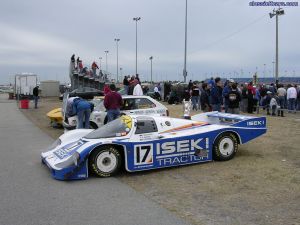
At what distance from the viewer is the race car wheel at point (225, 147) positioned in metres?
9.65

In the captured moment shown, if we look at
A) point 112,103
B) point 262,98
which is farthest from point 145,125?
point 262,98

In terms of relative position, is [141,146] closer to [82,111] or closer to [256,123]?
[256,123]

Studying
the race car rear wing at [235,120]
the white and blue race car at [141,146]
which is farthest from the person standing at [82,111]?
the race car rear wing at [235,120]

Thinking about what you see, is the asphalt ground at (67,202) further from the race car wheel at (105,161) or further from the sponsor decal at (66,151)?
the sponsor decal at (66,151)

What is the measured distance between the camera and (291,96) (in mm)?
22203

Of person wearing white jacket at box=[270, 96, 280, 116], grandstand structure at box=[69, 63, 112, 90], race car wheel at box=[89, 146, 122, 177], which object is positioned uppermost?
grandstand structure at box=[69, 63, 112, 90]

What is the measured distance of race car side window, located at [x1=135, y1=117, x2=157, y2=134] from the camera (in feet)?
29.5

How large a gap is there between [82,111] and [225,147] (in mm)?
5416

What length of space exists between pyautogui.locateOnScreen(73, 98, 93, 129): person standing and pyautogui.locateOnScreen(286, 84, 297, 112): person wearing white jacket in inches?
485

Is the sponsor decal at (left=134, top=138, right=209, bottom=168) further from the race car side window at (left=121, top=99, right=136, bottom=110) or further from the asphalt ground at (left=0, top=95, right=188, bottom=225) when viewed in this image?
the race car side window at (left=121, top=99, right=136, bottom=110)

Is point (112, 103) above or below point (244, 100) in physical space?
above

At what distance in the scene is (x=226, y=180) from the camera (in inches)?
316

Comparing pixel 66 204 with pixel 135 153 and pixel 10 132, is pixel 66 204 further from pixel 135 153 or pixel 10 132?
pixel 10 132

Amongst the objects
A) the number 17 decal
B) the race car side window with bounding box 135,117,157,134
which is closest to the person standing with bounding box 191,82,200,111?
the race car side window with bounding box 135,117,157,134
